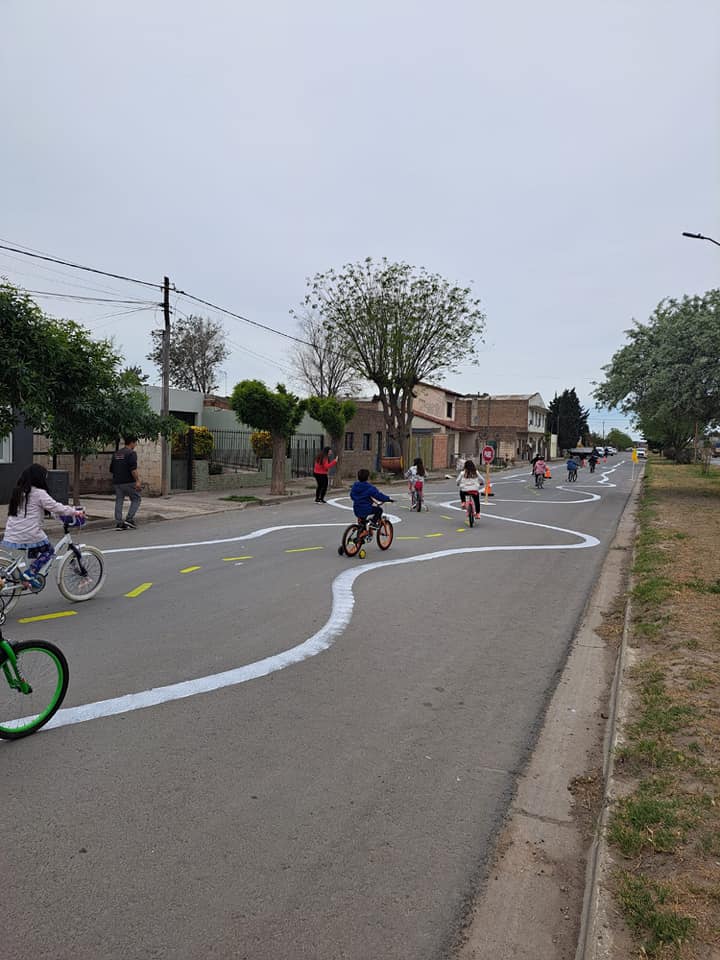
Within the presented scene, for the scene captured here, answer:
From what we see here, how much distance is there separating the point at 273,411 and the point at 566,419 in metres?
105

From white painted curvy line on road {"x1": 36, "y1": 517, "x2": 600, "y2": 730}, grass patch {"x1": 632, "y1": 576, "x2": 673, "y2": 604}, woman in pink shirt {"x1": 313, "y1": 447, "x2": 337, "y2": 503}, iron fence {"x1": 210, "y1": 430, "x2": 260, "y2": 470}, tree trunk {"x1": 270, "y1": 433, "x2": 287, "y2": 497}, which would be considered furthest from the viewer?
iron fence {"x1": 210, "y1": 430, "x2": 260, "y2": 470}

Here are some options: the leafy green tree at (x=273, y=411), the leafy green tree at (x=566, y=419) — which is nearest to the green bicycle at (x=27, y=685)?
the leafy green tree at (x=273, y=411)

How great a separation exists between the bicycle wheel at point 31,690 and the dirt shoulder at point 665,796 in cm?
348

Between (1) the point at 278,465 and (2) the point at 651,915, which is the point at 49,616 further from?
(1) the point at 278,465

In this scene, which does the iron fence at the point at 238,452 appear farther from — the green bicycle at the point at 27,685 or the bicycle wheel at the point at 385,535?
the green bicycle at the point at 27,685

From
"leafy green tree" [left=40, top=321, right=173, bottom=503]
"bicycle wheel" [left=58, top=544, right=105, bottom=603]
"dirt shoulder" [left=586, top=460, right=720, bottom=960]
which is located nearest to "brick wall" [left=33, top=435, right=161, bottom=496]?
"leafy green tree" [left=40, top=321, right=173, bottom=503]

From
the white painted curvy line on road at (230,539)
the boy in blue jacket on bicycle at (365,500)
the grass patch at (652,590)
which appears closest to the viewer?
the grass patch at (652,590)

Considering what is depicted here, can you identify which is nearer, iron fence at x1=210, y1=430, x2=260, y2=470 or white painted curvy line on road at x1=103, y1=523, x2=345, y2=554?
white painted curvy line on road at x1=103, y1=523, x2=345, y2=554

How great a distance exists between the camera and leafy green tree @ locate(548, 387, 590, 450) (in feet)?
399

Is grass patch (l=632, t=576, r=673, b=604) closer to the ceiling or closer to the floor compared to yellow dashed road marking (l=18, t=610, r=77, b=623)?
closer to the ceiling

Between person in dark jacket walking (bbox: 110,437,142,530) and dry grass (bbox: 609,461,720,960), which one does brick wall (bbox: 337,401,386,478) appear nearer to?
person in dark jacket walking (bbox: 110,437,142,530)

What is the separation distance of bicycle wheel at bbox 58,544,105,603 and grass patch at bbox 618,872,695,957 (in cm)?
691

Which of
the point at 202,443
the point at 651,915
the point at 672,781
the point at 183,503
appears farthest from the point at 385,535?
the point at 202,443

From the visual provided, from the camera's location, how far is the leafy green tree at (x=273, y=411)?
24875mm
